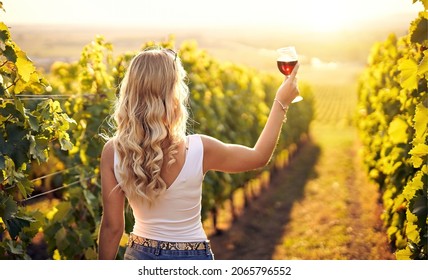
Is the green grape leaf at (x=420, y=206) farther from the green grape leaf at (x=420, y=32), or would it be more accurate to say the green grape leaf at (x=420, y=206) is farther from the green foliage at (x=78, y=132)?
the green foliage at (x=78, y=132)

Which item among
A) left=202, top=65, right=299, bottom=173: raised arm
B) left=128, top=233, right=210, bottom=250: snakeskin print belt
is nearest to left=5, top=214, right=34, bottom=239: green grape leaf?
left=128, top=233, right=210, bottom=250: snakeskin print belt

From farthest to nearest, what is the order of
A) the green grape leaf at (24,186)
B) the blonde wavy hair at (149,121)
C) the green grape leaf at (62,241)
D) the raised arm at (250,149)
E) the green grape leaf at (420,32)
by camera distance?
the green grape leaf at (62,241) → the green grape leaf at (420,32) → the green grape leaf at (24,186) → the raised arm at (250,149) → the blonde wavy hair at (149,121)

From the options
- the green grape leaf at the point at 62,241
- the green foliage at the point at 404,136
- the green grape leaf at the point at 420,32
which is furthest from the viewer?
the green grape leaf at the point at 62,241

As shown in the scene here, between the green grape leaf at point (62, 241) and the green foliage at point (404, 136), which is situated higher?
the green foliage at point (404, 136)

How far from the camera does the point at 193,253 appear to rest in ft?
8.53

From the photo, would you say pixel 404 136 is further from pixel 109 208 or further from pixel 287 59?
pixel 109 208

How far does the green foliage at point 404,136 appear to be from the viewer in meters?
3.43

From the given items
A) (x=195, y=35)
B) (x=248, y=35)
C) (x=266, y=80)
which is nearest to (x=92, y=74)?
(x=248, y=35)

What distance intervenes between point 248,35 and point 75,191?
198 centimetres

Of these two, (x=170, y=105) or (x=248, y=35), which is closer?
(x=170, y=105)

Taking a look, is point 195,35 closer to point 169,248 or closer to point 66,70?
point 66,70

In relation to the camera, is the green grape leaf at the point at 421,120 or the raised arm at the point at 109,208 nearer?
the raised arm at the point at 109,208

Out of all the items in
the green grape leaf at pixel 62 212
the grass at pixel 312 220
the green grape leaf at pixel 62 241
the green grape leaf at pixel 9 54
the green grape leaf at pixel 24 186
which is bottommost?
the grass at pixel 312 220

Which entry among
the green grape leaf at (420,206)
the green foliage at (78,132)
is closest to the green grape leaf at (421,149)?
the green grape leaf at (420,206)
